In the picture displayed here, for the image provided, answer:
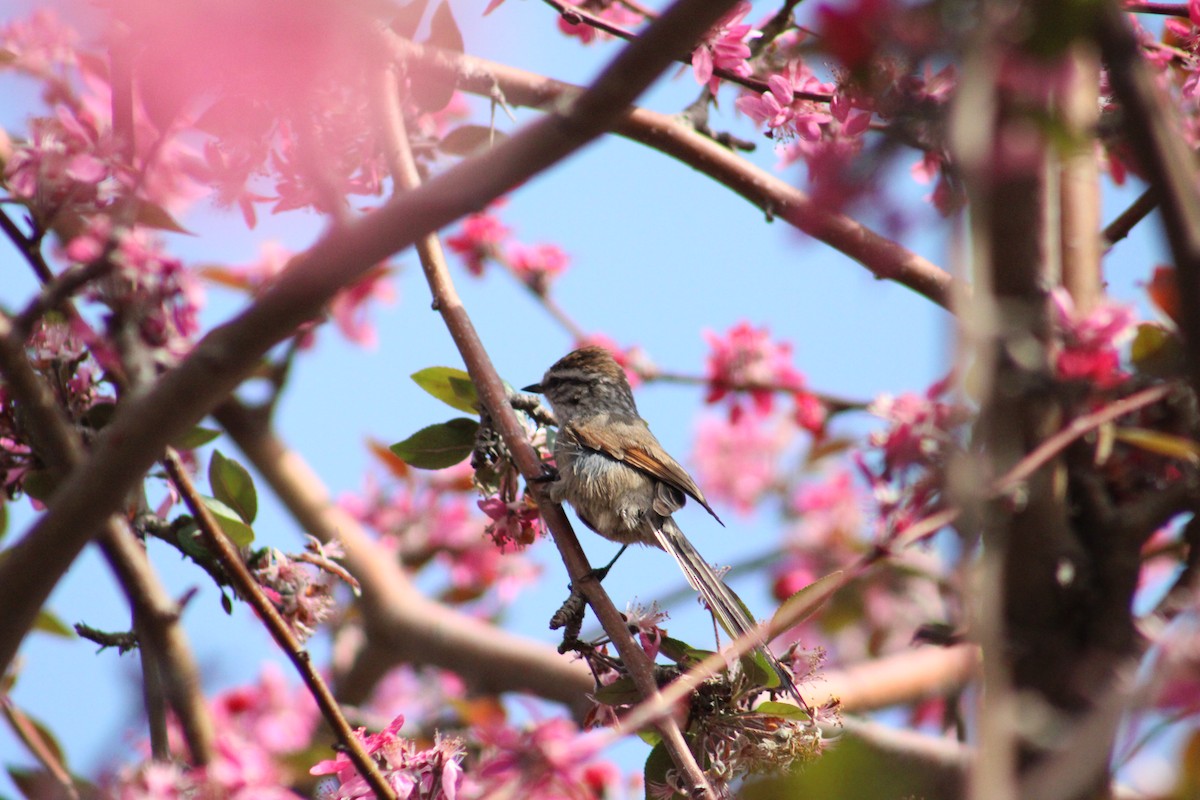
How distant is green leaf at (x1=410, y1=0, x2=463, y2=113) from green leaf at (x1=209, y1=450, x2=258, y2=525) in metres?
1.53

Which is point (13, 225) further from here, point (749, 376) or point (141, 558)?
point (749, 376)

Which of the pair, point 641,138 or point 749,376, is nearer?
point 641,138

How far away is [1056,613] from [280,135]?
2.67 metres

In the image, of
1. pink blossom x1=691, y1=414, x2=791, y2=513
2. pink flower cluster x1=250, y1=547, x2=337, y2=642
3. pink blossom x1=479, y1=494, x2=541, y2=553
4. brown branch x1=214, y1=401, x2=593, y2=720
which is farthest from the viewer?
pink blossom x1=691, y1=414, x2=791, y2=513

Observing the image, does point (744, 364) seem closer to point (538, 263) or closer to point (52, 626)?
point (538, 263)

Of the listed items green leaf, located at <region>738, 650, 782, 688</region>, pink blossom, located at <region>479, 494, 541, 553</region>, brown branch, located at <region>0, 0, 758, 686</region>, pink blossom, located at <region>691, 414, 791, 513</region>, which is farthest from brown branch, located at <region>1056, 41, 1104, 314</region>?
pink blossom, located at <region>691, 414, 791, 513</region>

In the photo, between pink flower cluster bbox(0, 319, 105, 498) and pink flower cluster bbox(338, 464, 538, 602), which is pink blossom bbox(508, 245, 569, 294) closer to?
pink flower cluster bbox(338, 464, 538, 602)

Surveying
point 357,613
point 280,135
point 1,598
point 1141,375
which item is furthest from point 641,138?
point 357,613

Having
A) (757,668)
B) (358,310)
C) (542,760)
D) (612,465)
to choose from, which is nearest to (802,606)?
(542,760)

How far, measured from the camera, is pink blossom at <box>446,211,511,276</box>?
6.11m

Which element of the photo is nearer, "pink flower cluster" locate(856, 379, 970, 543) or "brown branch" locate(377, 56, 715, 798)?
"pink flower cluster" locate(856, 379, 970, 543)

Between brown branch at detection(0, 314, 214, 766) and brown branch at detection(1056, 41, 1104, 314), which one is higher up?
brown branch at detection(0, 314, 214, 766)

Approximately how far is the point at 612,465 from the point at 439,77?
6.84 feet

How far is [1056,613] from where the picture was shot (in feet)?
6.92
